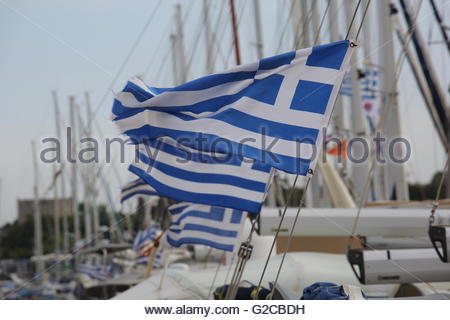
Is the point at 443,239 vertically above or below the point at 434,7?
below

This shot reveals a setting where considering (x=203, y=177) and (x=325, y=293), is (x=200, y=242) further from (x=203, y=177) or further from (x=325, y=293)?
(x=325, y=293)

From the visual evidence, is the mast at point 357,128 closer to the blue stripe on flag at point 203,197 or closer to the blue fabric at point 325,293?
the blue stripe on flag at point 203,197

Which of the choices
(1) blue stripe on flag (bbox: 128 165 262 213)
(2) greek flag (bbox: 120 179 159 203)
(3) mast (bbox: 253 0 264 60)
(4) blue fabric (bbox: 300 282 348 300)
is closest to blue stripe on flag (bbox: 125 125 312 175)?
(1) blue stripe on flag (bbox: 128 165 262 213)

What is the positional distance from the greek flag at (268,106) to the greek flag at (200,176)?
1.84ft

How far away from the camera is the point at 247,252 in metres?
4.81

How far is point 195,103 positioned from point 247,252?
3.91 ft

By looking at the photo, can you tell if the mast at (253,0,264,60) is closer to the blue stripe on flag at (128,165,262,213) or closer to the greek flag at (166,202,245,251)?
the greek flag at (166,202,245,251)

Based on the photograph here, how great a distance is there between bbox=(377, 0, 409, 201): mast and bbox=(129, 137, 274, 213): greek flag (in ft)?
20.8

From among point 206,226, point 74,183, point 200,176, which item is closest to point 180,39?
point 74,183

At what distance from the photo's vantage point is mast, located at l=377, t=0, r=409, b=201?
11648mm

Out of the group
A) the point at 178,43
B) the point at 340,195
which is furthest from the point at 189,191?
the point at 178,43

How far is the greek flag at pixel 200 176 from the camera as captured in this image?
202 inches

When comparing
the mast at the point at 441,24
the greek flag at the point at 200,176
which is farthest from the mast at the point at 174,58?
the greek flag at the point at 200,176
